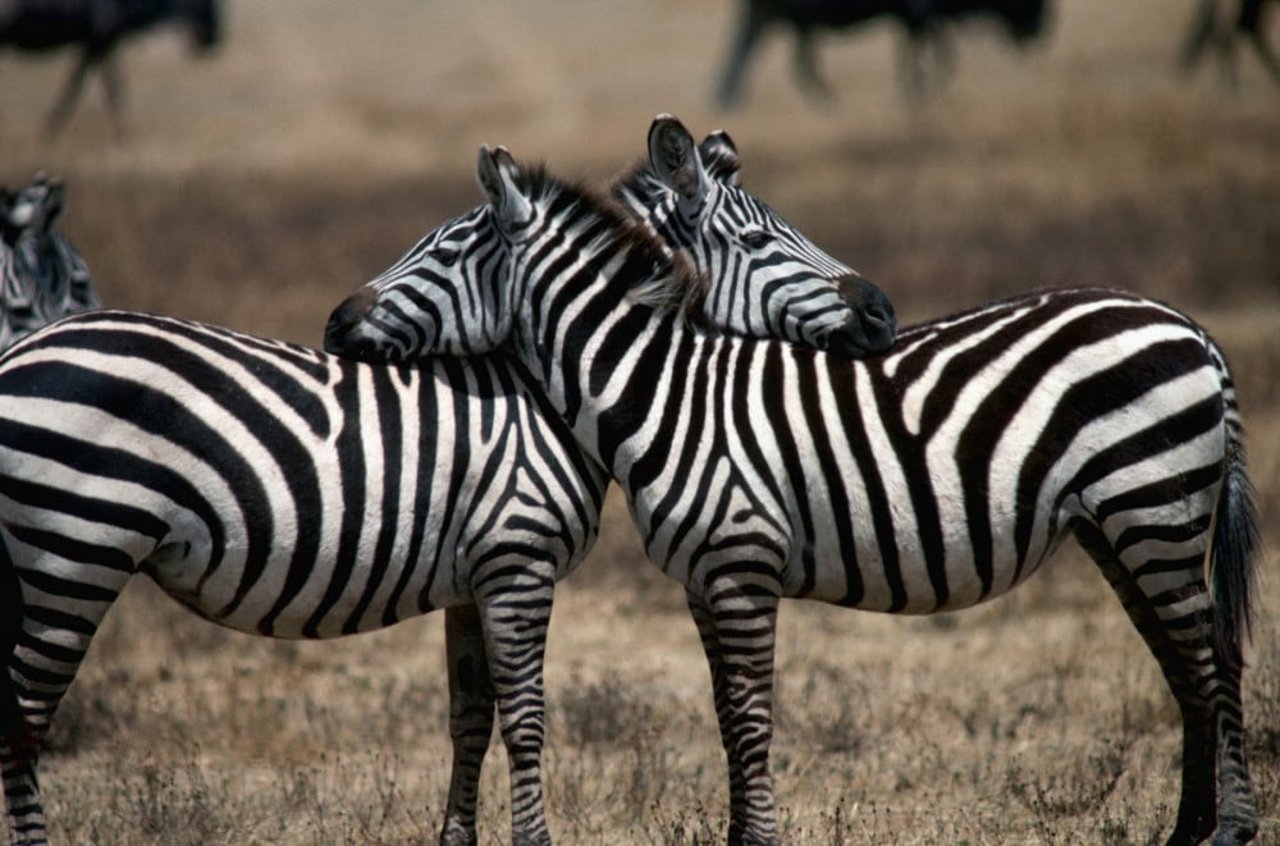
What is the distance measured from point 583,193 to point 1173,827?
3034 mm

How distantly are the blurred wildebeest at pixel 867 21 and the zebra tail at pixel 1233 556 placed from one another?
24.1m

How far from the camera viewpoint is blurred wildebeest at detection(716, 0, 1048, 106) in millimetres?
29516

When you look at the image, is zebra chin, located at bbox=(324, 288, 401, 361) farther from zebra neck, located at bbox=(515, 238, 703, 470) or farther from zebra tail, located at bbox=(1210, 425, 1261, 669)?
zebra tail, located at bbox=(1210, 425, 1261, 669)

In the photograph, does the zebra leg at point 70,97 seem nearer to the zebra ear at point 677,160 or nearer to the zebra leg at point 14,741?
the zebra ear at point 677,160

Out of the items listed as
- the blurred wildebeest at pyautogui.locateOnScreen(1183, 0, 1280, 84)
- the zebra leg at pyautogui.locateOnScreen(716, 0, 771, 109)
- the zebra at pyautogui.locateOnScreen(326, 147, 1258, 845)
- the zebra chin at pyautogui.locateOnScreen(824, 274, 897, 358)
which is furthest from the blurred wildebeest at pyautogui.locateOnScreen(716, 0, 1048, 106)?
the zebra at pyautogui.locateOnScreen(326, 147, 1258, 845)

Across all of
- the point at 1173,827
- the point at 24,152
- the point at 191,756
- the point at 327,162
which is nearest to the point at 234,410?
the point at 191,756

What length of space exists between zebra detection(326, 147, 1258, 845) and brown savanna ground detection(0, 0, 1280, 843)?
0.45m

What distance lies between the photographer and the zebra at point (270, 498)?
14.6 feet

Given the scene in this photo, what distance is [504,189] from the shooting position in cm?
504

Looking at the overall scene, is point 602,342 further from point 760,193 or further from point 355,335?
point 760,193

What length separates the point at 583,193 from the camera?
513 cm

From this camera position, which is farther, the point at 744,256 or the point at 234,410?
the point at 744,256

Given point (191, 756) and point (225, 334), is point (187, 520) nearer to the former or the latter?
point (225, 334)

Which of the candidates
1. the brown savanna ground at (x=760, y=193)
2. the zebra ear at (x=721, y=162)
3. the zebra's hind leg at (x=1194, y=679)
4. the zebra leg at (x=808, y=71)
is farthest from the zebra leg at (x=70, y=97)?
the zebra's hind leg at (x=1194, y=679)
